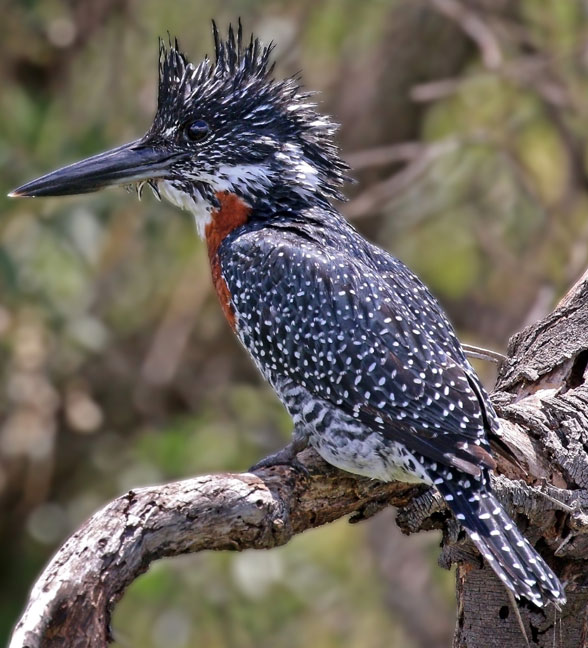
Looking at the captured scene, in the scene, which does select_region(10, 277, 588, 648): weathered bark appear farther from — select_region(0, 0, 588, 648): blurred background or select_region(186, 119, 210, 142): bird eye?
select_region(0, 0, 588, 648): blurred background

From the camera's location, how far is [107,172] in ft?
14.1

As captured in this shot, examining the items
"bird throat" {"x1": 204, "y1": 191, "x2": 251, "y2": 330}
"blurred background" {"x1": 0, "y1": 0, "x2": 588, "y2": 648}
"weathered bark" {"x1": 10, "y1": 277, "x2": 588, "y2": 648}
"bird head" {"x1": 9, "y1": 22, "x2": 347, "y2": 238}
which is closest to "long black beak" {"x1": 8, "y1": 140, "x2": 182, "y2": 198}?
"bird head" {"x1": 9, "y1": 22, "x2": 347, "y2": 238}

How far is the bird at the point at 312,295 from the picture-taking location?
3.50 m

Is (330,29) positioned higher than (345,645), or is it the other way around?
(330,29)

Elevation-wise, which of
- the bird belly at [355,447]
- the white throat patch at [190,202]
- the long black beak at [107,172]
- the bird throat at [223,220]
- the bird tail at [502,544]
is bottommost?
the bird tail at [502,544]

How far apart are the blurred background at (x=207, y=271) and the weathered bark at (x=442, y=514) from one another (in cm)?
260

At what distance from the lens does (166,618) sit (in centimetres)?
715

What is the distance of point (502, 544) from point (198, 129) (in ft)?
6.46

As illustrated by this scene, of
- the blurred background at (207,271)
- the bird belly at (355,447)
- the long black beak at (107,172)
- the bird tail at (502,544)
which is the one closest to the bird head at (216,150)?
the long black beak at (107,172)

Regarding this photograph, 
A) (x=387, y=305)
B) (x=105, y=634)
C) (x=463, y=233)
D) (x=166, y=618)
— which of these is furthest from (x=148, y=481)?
(x=105, y=634)

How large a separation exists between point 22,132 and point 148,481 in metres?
2.21

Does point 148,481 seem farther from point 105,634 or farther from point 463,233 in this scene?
point 105,634

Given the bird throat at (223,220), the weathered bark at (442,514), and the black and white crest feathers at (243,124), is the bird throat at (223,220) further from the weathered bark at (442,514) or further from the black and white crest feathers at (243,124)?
the weathered bark at (442,514)

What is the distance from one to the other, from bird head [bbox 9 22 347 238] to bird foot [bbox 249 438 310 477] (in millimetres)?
966
